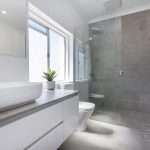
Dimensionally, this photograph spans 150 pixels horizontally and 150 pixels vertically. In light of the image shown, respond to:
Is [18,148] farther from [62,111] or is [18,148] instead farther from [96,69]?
[96,69]

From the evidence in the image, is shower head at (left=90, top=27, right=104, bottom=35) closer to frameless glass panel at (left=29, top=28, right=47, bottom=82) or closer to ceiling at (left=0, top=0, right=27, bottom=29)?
frameless glass panel at (left=29, top=28, right=47, bottom=82)

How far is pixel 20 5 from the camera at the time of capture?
1388mm

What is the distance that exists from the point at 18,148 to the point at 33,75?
125 centimetres

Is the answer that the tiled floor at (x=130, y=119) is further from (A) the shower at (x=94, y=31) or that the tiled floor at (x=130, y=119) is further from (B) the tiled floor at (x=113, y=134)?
(A) the shower at (x=94, y=31)

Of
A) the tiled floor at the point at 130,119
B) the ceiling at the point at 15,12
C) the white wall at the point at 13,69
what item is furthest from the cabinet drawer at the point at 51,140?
the tiled floor at the point at 130,119

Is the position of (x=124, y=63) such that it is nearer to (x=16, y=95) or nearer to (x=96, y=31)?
(x=96, y=31)

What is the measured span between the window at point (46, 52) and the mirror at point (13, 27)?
418 mm

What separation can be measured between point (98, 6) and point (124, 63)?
56.0 inches

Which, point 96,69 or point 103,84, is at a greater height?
point 96,69

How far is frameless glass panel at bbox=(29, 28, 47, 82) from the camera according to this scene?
1.87m

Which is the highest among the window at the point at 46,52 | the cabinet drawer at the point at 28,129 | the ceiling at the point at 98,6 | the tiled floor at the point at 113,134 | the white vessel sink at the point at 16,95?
the ceiling at the point at 98,6

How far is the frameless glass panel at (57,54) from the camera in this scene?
237cm

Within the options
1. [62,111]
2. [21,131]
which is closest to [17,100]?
[21,131]

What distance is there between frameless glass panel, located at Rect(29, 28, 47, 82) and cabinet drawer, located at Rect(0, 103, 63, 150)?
94cm
